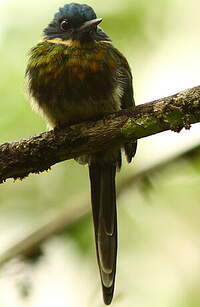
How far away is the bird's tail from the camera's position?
4086 millimetres

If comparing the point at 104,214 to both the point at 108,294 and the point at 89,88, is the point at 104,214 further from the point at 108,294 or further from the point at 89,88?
the point at 89,88

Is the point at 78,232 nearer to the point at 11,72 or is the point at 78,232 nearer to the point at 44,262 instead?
the point at 44,262

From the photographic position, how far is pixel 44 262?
3600 millimetres

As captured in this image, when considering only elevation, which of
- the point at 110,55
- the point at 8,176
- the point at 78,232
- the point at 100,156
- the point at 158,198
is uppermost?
the point at 110,55

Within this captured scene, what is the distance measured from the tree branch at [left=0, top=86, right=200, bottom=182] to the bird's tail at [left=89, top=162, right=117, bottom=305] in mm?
759

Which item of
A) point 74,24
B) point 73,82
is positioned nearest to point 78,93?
point 73,82

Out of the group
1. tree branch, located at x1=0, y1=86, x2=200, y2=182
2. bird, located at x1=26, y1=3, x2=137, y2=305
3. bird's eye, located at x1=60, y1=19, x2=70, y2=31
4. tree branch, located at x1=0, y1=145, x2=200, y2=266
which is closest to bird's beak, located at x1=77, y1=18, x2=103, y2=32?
bird, located at x1=26, y1=3, x2=137, y2=305

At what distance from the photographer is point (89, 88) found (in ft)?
11.9

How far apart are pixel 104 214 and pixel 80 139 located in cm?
100

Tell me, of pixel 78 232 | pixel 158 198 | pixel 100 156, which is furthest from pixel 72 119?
pixel 158 198

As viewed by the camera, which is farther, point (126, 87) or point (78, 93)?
point (126, 87)

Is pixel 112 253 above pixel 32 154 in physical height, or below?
below

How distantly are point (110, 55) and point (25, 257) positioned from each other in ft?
3.99

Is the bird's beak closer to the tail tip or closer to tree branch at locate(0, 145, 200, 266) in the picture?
tree branch at locate(0, 145, 200, 266)
